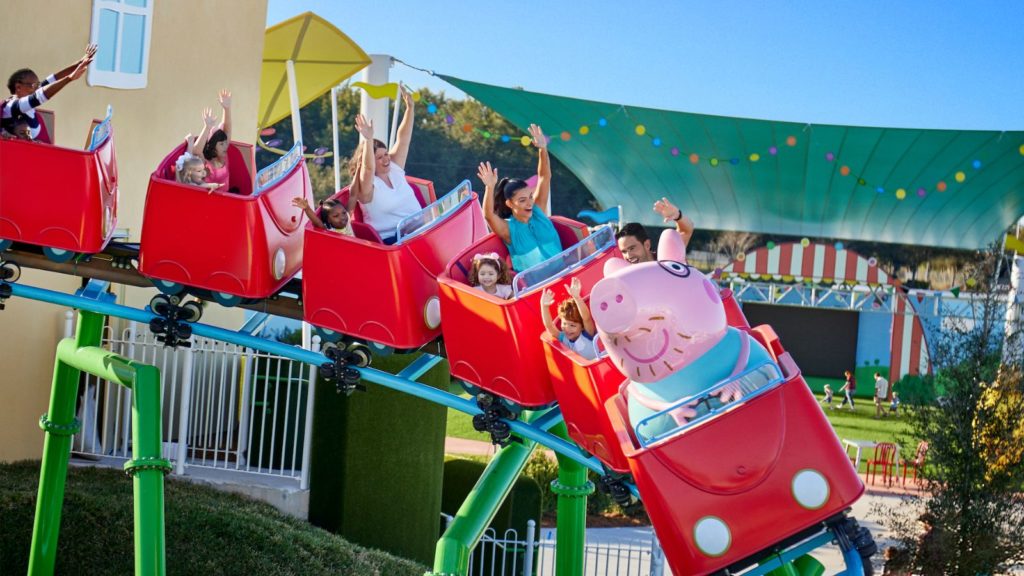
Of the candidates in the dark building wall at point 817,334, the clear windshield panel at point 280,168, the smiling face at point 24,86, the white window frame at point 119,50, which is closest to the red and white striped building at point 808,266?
the dark building wall at point 817,334

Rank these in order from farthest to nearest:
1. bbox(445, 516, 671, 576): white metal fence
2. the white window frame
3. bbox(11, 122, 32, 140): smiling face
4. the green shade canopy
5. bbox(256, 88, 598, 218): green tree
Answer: bbox(256, 88, 598, 218): green tree, the green shade canopy, the white window frame, bbox(445, 516, 671, 576): white metal fence, bbox(11, 122, 32, 140): smiling face

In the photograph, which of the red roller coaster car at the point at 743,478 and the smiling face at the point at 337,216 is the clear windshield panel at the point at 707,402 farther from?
the smiling face at the point at 337,216

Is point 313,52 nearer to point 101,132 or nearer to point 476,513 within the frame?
point 101,132

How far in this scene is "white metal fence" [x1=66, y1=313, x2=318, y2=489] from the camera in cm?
744

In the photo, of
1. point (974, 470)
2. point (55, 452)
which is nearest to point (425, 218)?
point (55, 452)

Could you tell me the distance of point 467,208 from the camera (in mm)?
4809

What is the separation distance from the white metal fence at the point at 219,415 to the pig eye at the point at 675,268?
13.8 feet

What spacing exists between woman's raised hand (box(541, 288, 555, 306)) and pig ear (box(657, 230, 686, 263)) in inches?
21.0

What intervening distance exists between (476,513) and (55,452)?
7.06 ft

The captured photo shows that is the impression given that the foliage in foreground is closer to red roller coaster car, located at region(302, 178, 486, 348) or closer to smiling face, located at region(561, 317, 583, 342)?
red roller coaster car, located at region(302, 178, 486, 348)

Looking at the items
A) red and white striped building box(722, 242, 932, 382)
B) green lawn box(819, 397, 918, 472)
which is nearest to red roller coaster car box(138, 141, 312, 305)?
green lawn box(819, 397, 918, 472)

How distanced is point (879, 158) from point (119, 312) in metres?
11.8

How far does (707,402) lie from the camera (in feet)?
10.9

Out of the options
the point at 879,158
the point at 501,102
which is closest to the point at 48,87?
the point at 501,102
